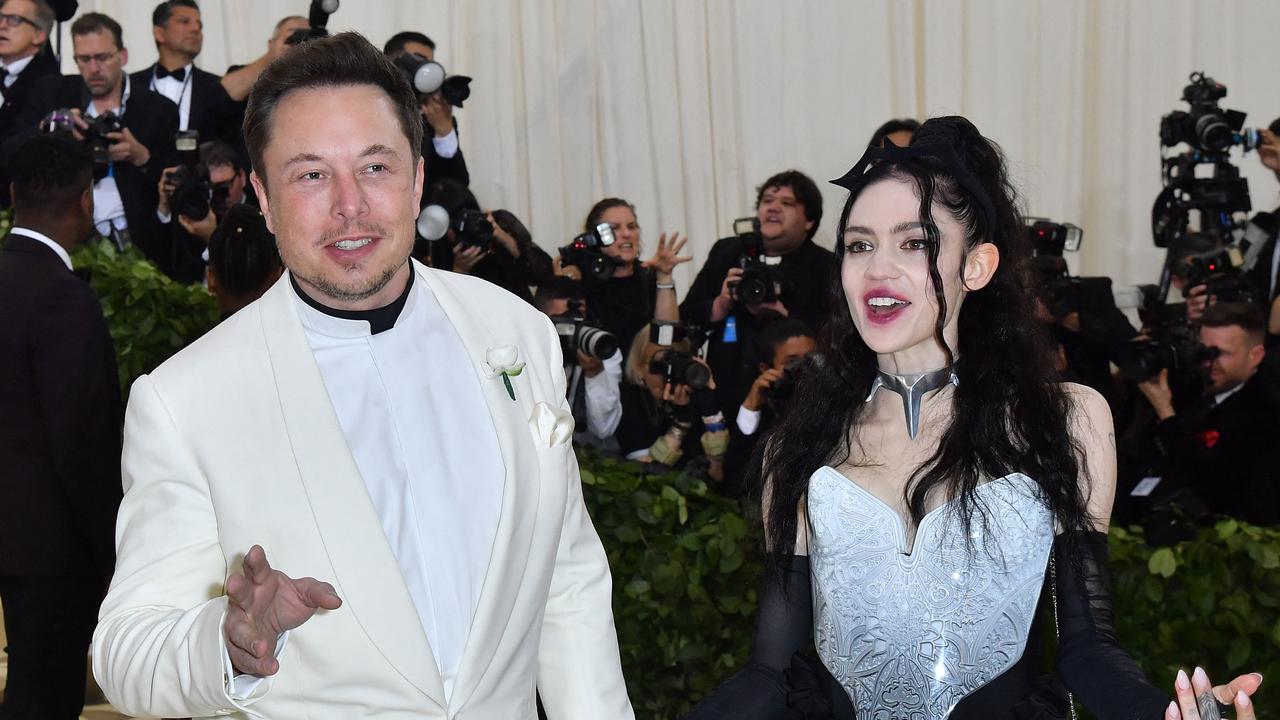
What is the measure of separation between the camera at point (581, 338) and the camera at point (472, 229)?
46 centimetres

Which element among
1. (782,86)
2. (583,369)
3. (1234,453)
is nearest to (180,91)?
(583,369)

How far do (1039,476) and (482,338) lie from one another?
96 centimetres

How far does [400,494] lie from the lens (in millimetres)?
2035

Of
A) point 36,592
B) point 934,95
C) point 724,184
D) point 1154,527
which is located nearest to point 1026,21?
point 934,95

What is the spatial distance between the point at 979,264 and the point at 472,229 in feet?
10.4

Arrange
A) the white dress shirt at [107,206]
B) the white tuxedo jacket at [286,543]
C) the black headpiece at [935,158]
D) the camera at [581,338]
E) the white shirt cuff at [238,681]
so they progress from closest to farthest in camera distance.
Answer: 1. the white shirt cuff at [238,681]
2. the white tuxedo jacket at [286,543]
3. the black headpiece at [935,158]
4. the camera at [581,338]
5. the white dress shirt at [107,206]

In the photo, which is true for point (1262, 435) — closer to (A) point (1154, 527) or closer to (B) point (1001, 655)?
(A) point (1154, 527)

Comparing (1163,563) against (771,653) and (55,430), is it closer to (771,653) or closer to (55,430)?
(771,653)

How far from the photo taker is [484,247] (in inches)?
212

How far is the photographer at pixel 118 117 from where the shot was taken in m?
6.27

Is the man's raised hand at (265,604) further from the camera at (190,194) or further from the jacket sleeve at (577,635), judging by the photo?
the camera at (190,194)

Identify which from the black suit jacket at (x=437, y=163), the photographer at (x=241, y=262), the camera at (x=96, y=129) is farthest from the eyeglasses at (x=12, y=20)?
the photographer at (x=241, y=262)

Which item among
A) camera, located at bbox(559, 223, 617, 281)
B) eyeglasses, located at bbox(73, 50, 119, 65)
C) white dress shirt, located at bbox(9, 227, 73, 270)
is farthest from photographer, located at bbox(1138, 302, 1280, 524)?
eyeglasses, located at bbox(73, 50, 119, 65)

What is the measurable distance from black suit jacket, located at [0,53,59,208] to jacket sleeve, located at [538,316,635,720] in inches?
206
